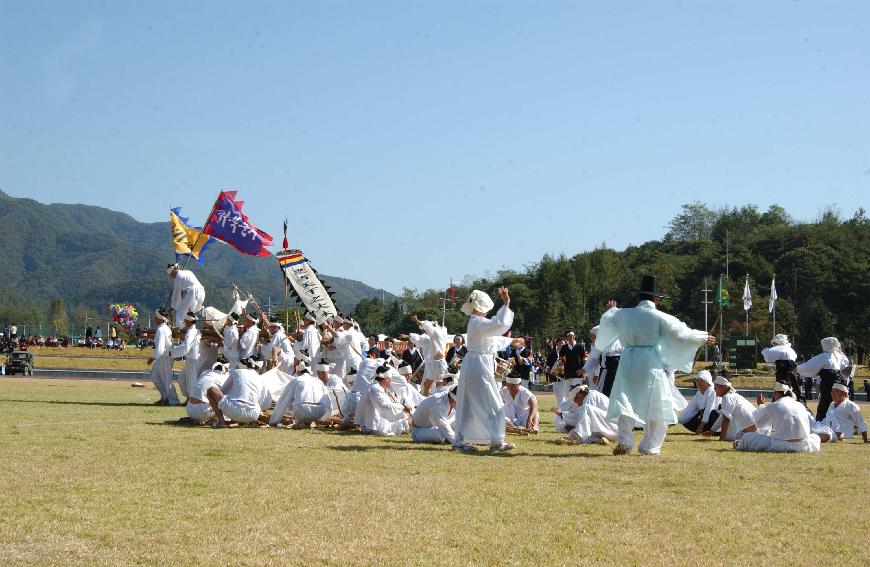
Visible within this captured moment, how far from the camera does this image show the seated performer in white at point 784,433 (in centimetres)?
1254

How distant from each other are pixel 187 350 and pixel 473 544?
13.1 meters

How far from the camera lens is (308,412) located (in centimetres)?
1534

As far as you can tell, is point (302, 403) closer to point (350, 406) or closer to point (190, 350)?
point (350, 406)

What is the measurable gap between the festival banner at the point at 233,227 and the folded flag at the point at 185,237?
68 centimetres

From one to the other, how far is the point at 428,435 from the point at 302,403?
2.73m

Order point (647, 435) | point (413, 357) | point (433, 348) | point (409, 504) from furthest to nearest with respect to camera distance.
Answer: point (413, 357) → point (433, 348) → point (647, 435) → point (409, 504)

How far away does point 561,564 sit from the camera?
6148 mm

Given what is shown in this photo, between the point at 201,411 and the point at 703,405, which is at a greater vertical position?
the point at 703,405

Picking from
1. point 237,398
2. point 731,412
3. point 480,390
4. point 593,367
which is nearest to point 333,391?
point 237,398

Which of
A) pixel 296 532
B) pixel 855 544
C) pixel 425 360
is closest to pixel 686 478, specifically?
pixel 855 544

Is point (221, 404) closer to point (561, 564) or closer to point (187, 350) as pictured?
point (187, 350)

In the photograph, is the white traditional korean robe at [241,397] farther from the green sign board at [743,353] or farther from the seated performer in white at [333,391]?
the green sign board at [743,353]

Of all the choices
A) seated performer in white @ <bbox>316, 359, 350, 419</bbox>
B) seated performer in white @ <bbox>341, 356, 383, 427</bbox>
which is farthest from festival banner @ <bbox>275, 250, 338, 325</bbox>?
seated performer in white @ <bbox>341, 356, 383, 427</bbox>

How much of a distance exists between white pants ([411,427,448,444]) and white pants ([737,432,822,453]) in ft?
12.8
